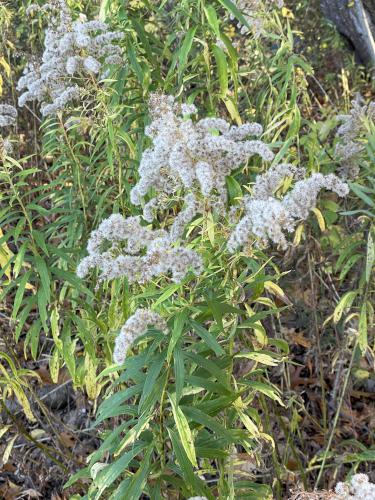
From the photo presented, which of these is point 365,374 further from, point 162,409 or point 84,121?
point 84,121

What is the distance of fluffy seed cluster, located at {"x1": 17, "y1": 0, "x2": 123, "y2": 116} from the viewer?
2557 mm

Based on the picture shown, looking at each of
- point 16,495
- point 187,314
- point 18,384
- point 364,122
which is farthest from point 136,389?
point 16,495

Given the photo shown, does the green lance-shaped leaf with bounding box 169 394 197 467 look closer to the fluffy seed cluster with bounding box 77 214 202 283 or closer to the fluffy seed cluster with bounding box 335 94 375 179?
the fluffy seed cluster with bounding box 77 214 202 283

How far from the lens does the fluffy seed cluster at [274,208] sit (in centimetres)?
168

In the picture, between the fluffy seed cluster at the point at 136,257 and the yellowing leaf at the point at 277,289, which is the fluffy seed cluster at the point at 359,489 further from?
the yellowing leaf at the point at 277,289

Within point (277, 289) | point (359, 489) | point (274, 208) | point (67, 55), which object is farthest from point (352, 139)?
point (359, 489)

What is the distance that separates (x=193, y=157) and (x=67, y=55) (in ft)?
3.51

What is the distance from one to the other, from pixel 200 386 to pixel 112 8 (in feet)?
6.36

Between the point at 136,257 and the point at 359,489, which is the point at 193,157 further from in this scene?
the point at 359,489

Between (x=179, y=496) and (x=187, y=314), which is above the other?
(x=187, y=314)

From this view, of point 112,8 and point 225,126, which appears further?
point 112,8

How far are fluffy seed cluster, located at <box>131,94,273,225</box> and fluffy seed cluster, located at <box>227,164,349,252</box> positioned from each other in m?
0.08

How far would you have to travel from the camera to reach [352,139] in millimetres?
3088

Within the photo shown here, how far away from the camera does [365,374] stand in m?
3.51
